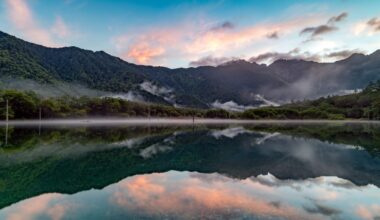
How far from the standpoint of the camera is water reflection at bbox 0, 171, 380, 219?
7695mm

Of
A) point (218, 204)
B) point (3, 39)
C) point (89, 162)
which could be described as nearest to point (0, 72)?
point (3, 39)

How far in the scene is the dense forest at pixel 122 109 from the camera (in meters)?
69.2

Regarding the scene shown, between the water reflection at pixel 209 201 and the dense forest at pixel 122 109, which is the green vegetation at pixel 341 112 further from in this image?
the water reflection at pixel 209 201

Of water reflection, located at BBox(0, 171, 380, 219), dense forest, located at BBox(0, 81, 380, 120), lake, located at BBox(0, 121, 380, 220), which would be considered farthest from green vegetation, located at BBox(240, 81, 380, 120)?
water reflection, located at BBox(0, 171, 380, 219)

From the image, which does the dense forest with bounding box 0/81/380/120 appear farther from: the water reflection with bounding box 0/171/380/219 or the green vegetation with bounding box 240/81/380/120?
the water reflection with bounding box 0/171/380/219

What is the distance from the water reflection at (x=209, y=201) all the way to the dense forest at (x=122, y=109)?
6324 centimetres

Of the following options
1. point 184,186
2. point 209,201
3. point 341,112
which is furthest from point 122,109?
point 341,112

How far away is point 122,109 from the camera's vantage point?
369 feet

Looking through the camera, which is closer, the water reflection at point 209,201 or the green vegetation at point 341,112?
the water reflection at point 209,201

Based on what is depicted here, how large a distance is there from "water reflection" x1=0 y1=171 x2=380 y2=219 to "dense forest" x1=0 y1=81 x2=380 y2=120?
6324 cm

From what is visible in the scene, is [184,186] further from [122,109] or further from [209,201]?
[122,109]

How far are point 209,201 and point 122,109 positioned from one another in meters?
107

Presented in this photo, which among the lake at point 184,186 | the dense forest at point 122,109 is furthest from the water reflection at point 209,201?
the dense forest at point 122,109

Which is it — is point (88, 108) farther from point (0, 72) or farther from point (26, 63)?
point (26, 63)
